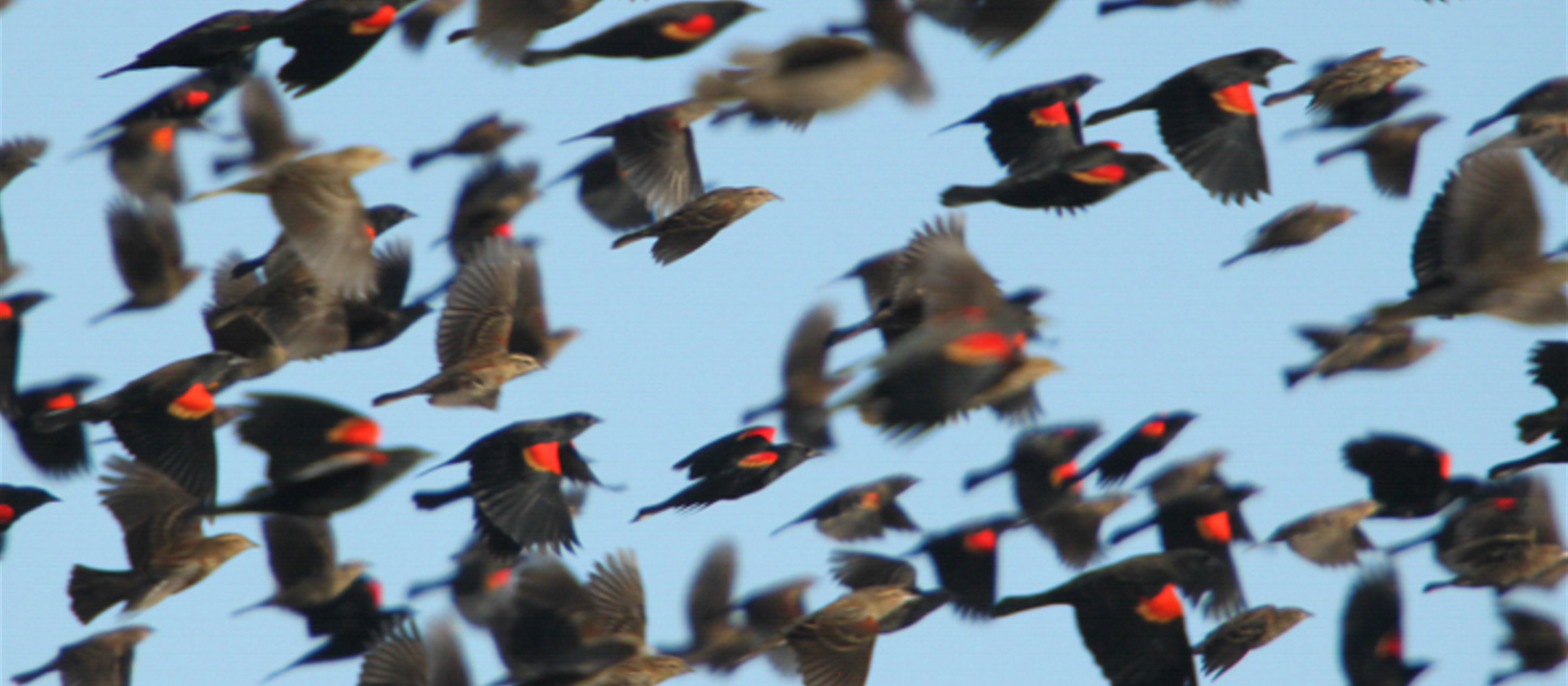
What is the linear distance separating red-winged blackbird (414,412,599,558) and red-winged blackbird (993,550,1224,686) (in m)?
2.20

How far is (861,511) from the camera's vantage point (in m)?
8.84

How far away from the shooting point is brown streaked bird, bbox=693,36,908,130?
5660 millimetres

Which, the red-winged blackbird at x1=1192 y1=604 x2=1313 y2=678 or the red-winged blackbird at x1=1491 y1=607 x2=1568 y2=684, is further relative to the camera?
the red-winged blackbird at x1=1491 y1=607 x2=1568 y2=684

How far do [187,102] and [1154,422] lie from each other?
17.8 ft

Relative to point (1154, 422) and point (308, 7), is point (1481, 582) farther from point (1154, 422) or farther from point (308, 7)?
point (308, 7)

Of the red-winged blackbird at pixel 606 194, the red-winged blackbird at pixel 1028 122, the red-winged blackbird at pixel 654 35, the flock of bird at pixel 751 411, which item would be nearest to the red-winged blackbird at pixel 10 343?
the flock of bird at pixel 751 411

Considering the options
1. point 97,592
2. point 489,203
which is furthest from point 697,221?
point 97,592

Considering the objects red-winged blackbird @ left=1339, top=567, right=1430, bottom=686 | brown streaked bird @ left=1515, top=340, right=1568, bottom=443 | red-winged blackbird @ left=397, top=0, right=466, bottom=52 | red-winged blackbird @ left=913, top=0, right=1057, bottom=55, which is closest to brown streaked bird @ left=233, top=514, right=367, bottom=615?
red-winged blackbird @ left=397, top=0, right=466, bottom=52

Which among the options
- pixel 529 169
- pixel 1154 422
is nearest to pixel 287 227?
pixel 529 169

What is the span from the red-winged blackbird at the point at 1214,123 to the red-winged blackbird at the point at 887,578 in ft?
8.13

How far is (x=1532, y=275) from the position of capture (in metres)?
6.48

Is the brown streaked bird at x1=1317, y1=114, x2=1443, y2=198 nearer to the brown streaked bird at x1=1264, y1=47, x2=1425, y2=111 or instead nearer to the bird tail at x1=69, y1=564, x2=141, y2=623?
the brown streaked bird at x1=1264, y1=47, x2=1425, y2=111

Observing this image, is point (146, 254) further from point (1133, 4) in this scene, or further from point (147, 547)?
point (1133, 4)

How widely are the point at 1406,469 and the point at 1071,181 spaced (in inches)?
106
